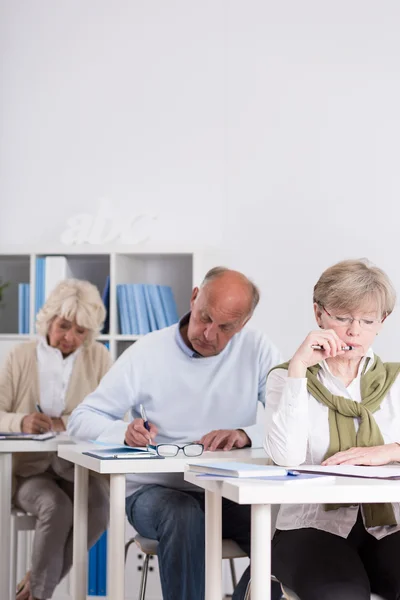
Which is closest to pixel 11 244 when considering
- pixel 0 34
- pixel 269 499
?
pixel 0 34

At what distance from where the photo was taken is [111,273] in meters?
4.27

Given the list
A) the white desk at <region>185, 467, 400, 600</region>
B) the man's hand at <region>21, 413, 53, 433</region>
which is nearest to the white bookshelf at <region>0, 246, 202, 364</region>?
the man's hand at <region>21, 413, 53, 433</region>

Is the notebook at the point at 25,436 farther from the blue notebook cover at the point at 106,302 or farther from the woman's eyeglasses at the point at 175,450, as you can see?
the blue notebook cover at the point at 106,302

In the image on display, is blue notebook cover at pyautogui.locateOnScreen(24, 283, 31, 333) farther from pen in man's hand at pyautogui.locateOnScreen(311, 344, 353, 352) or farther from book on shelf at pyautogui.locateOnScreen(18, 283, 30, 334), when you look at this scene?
pen in man's hand at pyautogui.locateOnScreen(311, 344, 353, 352)

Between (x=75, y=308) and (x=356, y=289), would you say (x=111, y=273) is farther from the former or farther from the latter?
(x=356, y=289)

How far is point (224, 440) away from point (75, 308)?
1448 millimetres

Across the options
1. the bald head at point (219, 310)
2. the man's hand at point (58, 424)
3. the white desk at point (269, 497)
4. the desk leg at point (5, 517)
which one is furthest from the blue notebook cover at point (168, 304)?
the white desk at point (269, 497)

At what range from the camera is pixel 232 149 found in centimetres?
455

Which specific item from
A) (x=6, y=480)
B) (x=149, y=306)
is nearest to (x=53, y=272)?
(x=149, y=306)

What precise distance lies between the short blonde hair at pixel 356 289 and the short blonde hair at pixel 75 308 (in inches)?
71.0

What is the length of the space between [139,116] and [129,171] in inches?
11.4

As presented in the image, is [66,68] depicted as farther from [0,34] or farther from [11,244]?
[11,244]

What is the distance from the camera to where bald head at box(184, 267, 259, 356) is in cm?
300

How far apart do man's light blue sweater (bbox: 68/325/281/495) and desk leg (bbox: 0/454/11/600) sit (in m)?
0.28
